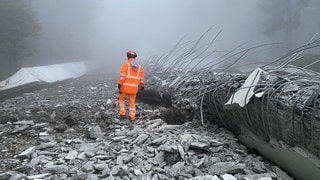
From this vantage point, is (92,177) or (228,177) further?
(92,177)

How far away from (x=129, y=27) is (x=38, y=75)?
46.1 meters

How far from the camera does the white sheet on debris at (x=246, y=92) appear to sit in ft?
17.6

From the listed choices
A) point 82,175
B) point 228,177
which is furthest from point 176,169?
point 82,175

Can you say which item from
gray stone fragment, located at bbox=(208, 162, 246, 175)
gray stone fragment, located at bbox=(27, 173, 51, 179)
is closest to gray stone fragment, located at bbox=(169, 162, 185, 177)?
gray stone fragment, located at bbox=(208, 162, 246, 175)

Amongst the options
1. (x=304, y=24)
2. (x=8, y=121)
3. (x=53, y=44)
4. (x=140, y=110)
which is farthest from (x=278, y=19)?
(x=8, y=121)

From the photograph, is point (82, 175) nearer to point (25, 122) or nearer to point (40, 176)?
point (40, 176)

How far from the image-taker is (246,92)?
5.47 metres

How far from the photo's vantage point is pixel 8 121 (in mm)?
9109

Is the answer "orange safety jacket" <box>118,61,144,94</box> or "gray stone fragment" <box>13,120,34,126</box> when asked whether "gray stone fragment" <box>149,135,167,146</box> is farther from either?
"gray stone fragment" <box>13,120,34,126</box>

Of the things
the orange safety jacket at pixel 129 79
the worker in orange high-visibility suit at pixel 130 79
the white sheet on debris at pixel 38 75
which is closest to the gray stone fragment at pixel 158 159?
the worker in orange high-visibility suit at pixel 130 79

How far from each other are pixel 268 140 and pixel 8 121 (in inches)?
253

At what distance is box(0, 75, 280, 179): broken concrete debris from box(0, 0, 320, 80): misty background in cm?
1902

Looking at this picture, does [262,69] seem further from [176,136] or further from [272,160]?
[176,136]

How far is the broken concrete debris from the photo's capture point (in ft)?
17.0
